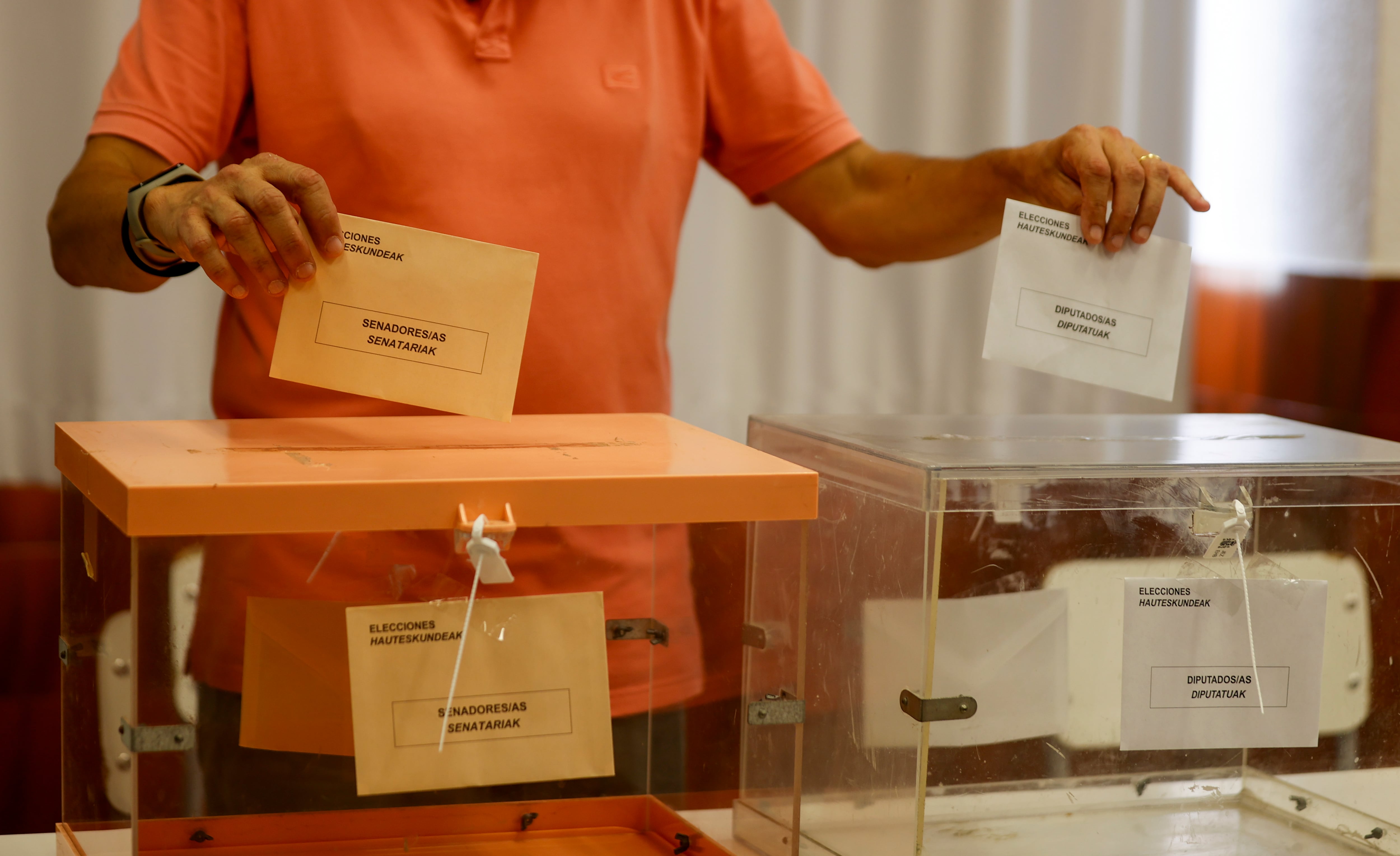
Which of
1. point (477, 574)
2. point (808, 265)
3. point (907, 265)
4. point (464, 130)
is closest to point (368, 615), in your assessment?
point (477, 574)

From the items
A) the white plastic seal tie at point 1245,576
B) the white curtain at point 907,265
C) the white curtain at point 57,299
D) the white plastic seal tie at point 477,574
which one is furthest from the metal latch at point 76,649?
the white curtain at point 907,265

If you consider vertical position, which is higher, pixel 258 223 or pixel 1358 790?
pixel 258 223

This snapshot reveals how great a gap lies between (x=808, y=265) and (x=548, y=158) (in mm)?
968

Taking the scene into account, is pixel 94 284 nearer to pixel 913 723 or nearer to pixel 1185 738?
pixel 913 723

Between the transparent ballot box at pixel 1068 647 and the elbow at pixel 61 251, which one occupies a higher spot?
the elbow at pixel 61 251

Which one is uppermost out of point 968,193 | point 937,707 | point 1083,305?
point 968,193

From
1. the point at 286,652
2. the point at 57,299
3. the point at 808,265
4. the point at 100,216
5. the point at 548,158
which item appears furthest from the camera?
the point at 808,265

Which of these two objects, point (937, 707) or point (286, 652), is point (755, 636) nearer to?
point (937, 707)

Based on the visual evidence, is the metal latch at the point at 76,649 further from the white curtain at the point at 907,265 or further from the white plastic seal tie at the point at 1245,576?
the white curtain at the point at 907,265

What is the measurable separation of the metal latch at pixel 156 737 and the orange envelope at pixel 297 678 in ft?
0.13

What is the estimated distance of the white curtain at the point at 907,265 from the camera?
1982mm

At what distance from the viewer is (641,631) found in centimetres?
81

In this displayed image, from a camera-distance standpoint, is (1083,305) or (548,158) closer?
(1083,305)

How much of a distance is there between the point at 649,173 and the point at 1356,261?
150cm
